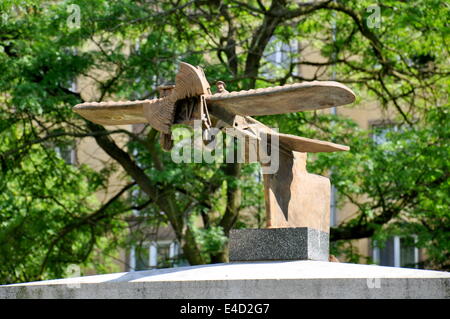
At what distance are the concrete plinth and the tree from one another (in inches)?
283

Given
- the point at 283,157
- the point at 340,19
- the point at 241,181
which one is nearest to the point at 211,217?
the point at 241,181

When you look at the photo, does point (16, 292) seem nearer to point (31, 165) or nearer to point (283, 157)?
point (283, 157)

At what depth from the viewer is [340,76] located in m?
19.9

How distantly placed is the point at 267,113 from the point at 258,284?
71.8 inches

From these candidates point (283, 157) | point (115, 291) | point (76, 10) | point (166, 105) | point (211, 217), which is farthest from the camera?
point (211, 217)

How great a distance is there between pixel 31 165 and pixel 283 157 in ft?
36.1

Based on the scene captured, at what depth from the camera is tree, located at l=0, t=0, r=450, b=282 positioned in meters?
16.5

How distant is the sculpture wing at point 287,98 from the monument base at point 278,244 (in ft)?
4.26

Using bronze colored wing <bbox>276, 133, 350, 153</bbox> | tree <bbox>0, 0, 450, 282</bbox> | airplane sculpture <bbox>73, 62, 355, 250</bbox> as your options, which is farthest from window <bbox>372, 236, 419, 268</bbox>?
bronze colored wing <bbox>276, 133, 350, 153</bbox>

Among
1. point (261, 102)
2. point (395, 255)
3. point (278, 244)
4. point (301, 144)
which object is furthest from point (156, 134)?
point (395, 255)

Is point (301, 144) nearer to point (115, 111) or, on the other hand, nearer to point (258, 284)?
point (115, 111)

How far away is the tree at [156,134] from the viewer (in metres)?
16.5

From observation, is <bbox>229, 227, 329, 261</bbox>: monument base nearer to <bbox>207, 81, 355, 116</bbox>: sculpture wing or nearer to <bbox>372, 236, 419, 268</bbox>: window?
<bbox>207, 81, 355, 116</bbox>: sculpture wing

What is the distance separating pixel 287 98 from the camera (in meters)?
8.58
